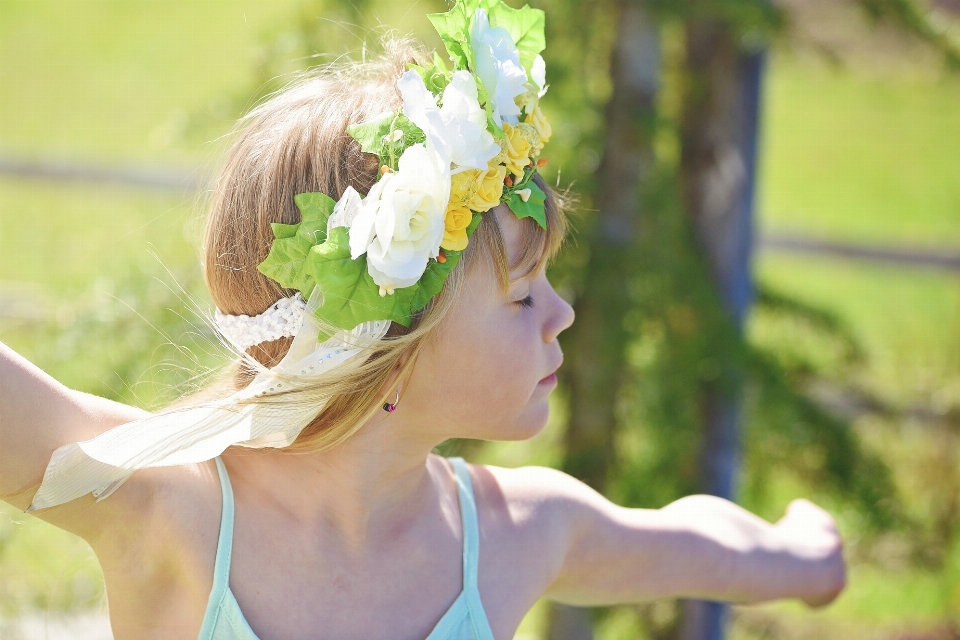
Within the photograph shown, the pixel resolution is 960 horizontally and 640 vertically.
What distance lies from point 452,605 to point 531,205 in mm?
622

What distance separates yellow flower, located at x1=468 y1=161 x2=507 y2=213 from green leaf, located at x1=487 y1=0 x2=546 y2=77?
224 mm

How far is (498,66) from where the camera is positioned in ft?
4.52

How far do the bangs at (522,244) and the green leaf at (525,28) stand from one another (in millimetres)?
192

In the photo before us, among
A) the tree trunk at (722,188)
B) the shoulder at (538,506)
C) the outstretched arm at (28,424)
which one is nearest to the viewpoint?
the outstretched arm at (28,424)

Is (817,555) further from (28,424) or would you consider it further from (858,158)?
(858,158)

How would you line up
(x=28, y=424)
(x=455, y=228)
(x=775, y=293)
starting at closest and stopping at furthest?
1. (x=28, y=424)
2. (x=455, y=228)
3. (x=775, y=293)

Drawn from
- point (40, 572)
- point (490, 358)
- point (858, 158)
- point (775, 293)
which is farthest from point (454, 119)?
point (858, 158)

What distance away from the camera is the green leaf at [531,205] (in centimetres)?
141

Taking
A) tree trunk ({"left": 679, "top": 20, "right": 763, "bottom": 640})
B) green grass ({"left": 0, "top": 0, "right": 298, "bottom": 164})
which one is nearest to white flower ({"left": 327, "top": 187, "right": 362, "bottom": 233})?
tree trunk ({"left": 679, "top": 20, "right": 763, "bottom": 640})

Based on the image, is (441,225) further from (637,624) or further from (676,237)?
(637,624)

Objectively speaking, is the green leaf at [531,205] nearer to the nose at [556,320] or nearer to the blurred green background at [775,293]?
the nose at [556,320]

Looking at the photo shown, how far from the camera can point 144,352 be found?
237 cm

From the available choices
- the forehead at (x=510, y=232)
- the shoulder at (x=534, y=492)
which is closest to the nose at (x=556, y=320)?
the forehead at (x=510, y=232)

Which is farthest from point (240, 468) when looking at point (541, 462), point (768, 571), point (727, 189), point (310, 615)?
point (727, 189)
